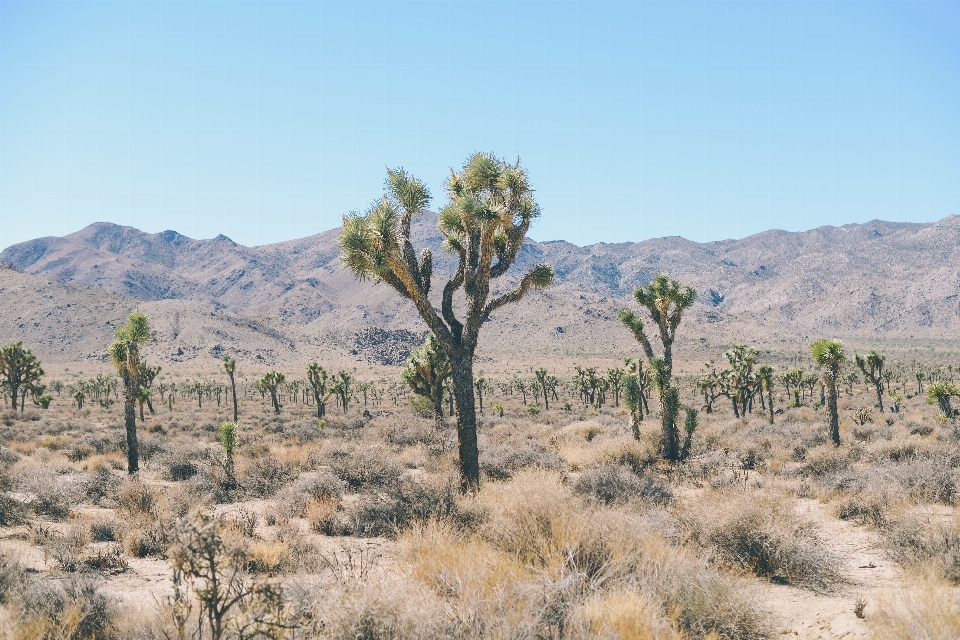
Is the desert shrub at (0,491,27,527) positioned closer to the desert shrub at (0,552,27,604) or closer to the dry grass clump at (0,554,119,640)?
the desert shrub at (0,552,27,604)

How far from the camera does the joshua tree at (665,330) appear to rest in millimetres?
18375

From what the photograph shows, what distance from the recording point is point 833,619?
230 inches

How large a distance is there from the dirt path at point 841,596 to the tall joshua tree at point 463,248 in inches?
240

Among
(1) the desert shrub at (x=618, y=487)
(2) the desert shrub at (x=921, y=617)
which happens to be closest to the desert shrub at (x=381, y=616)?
(2) the desert shrub at (x=921, y=617)

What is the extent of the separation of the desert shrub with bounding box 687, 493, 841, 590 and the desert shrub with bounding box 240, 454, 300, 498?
405 inches

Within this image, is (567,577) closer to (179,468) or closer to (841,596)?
(841,596)

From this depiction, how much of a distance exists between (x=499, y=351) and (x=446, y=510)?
493 ft

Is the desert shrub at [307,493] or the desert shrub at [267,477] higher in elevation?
the desert shrub at [307,493]

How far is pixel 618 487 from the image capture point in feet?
37.2

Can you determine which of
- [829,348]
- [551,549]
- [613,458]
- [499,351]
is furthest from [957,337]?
[551,549]

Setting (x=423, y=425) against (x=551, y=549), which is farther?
(x=423, y=425)

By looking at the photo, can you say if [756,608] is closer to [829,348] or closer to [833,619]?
[833,619]

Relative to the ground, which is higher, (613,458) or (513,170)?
(513,170)

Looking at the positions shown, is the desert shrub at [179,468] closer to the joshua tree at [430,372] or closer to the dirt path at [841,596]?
the joshua tree at [430,372]
